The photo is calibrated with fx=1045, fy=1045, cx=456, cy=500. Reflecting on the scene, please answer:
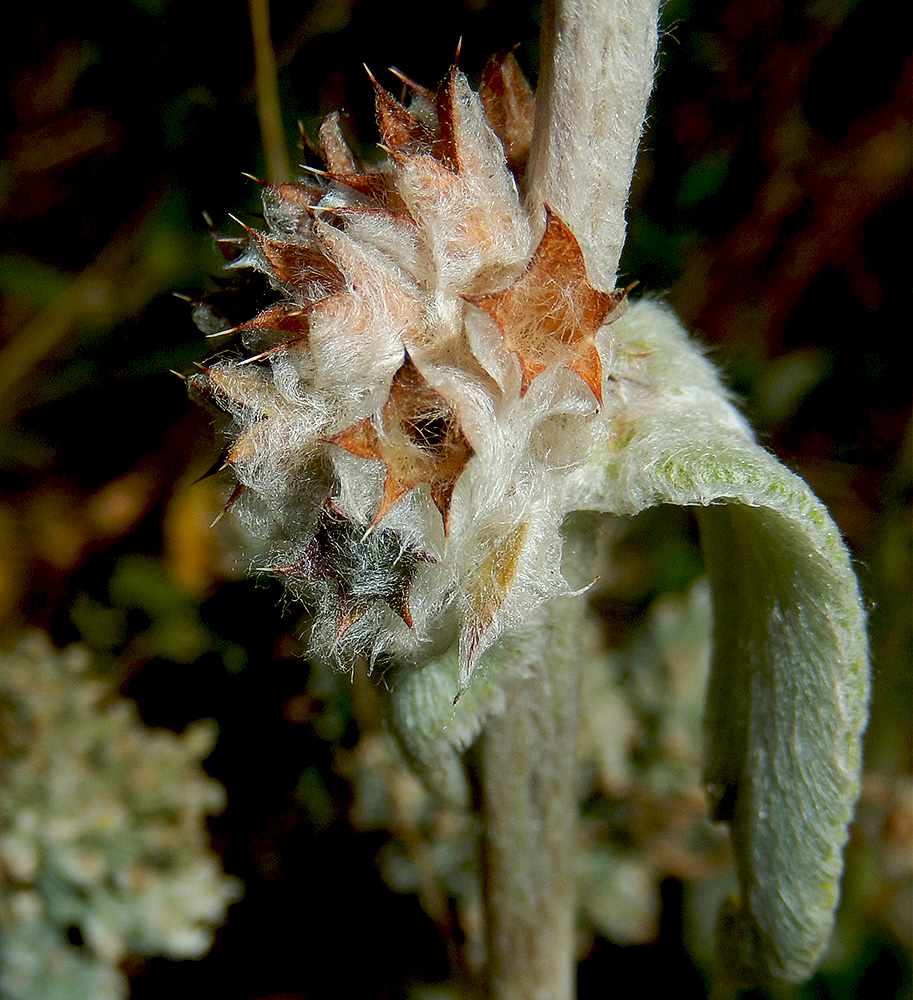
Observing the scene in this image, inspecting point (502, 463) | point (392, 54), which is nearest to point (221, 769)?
point (502, 463)

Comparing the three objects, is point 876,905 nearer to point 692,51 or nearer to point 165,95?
point 692,51

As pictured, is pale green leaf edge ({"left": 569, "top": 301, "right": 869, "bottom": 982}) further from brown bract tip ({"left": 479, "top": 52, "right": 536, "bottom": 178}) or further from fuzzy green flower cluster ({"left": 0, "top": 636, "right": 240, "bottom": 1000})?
fuzzy green flower cluster ({"left": 0, "top": 636, "right": 240, "bottom": 1000})

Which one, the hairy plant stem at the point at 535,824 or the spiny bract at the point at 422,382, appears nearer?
the spiny bract at the point at 422,382

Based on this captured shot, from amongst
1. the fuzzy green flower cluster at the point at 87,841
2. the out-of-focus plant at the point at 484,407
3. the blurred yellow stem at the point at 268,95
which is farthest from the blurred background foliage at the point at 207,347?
the out-of-focus plant at the point at 484,407

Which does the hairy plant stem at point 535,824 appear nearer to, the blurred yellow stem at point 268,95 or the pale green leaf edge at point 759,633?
the pale green leaf edge at point 759,633

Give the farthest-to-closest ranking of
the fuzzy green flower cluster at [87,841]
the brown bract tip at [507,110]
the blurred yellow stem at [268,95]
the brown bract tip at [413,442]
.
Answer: the blurred yellow stem at [268,95] < the fuzzy green flower cluster at [87,841] < the brown bract tip at [507,110] < the brown bract tip at [413,442]

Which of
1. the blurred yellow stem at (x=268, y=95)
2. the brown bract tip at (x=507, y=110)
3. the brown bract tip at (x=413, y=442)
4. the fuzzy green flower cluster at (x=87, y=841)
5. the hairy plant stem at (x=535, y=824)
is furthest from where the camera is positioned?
the blurred yellow stem at (x=268, y=95)
